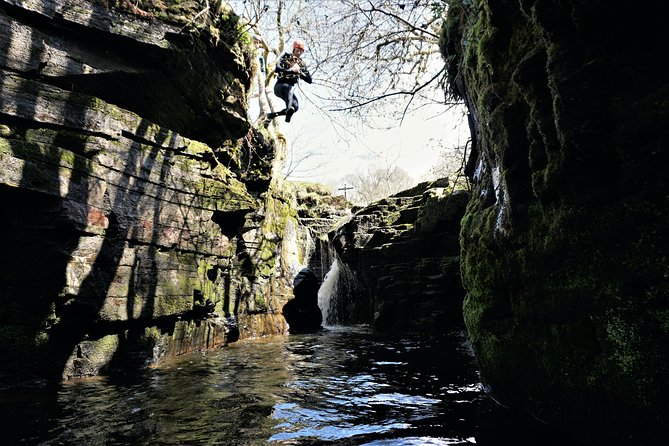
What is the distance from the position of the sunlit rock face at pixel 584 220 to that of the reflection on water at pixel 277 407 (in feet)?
1.91

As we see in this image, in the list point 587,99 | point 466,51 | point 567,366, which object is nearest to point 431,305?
point 466,51

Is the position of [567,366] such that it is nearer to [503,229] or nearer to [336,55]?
[503,229]

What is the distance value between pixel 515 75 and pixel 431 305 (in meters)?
8.64

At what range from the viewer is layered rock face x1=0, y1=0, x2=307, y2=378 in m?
5.44

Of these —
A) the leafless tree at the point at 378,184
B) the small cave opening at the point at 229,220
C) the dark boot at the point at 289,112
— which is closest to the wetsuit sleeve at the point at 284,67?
the dark boot at the point at 289,112

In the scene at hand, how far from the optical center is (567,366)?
2.85m

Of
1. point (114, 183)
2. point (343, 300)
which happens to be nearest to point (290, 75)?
point (114, 183)

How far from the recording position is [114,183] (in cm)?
654

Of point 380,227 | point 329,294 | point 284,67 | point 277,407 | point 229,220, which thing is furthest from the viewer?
point 329,294

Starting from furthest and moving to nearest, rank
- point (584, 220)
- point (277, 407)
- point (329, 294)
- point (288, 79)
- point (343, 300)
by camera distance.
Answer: point (329, 294)
point (343, 300)
point (288, 79)
point (277, 407)
point (584, 220)

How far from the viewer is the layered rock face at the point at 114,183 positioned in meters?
5.44

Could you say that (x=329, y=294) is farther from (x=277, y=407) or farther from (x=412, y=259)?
(x=277, y=407)

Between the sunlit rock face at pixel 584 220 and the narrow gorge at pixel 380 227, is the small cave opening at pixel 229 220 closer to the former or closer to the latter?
the narrow gorge at pixel 380 227

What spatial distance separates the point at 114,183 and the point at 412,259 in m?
8.20
